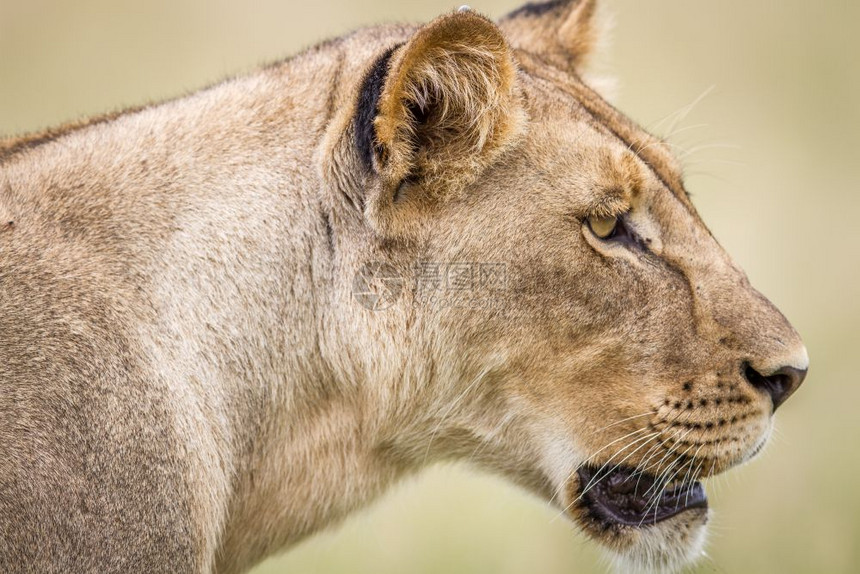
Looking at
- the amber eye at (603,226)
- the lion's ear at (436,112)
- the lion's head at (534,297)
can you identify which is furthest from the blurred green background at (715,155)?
the lion's ear at (436,112)

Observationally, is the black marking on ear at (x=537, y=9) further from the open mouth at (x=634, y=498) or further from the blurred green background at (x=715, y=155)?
the open mouth at (x=634, y=498)

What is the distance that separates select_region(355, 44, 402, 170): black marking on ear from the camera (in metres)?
3.49

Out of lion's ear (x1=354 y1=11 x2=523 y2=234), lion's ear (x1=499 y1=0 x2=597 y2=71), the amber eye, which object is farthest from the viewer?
lion's ear (x1=499 y1=0 x2=597 y2=71)

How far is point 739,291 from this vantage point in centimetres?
387

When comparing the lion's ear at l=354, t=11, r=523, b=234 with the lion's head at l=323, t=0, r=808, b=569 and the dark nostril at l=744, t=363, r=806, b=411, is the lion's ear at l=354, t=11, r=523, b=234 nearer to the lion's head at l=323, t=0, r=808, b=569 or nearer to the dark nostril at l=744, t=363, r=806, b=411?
the lion's head at l=323, t=0, r=808, b=569

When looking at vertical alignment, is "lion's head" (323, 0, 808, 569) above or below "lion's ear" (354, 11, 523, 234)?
below

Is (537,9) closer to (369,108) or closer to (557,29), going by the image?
(557,29)

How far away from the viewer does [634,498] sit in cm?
397

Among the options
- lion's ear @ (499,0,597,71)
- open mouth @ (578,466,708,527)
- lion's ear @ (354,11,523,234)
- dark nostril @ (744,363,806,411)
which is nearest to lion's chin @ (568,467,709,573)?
open mouth @ (578,466,708,527)

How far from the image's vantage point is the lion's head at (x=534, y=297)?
3623 millimetres

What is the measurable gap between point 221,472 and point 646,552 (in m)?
1.50

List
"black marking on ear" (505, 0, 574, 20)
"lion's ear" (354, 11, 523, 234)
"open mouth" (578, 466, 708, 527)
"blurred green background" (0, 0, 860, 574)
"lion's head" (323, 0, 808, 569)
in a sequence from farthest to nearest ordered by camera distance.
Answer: "blurred green background" (0, 0, 860, 574) → "black marking on ear" (505, 0, 574, 20) → "open mouth" (578, 466, 708, 527) → "lion's head" (323, 0, 808, 569) → "lion's ear" (354, 11, 523, 234)

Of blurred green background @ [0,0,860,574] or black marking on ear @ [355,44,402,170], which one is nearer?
black marking on ear @ [355,44,402,170]

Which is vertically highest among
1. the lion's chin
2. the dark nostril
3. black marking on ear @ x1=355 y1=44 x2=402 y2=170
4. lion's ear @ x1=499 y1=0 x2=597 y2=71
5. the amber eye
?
lion's ear @ x1=499 y1=0 x2=597 y2=71
